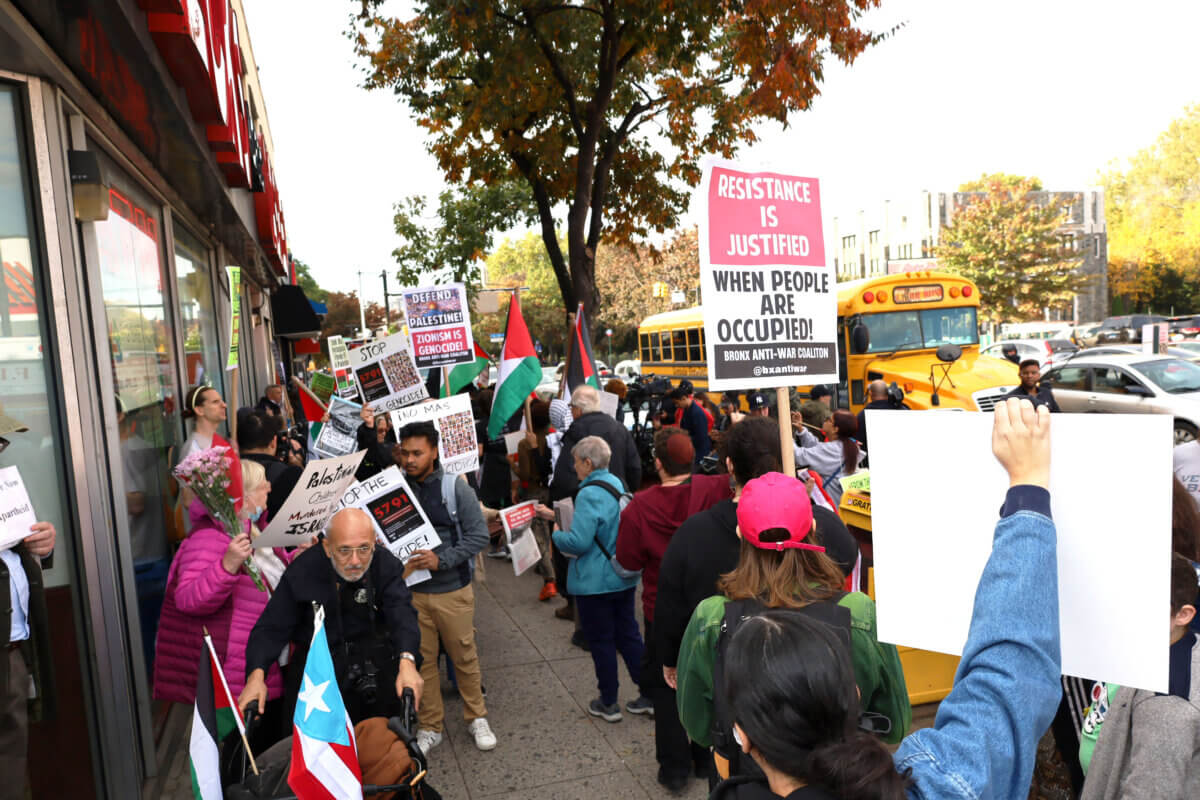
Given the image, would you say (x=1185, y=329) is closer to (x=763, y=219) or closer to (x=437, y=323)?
(x=437, y=323)

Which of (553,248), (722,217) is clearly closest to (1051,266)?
(553,248)

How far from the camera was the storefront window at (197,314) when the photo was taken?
8.02 m

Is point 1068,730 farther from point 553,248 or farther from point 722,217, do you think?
point 553,248

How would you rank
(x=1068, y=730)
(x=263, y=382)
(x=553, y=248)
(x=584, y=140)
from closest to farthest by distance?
(x=1068, y=730) → (x=584, y=140) → (x=553, y=248) → (x=263, y=382)

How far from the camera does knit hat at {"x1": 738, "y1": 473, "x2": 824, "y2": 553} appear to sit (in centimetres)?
261

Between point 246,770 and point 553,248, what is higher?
point 553,248

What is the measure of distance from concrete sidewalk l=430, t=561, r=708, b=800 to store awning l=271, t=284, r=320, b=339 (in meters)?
15.3

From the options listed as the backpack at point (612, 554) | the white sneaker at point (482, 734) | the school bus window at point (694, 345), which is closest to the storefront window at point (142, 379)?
the white sneaker at point (482, 734)

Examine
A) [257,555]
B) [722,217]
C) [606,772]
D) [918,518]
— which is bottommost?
[606,772]

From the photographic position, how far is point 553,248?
38.5 feet

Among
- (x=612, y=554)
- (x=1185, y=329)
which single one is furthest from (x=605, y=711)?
(x=1185, y=329)

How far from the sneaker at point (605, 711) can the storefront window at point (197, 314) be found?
16.0 feet

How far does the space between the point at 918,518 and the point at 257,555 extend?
12.1ft

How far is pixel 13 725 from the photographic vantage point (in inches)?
122
